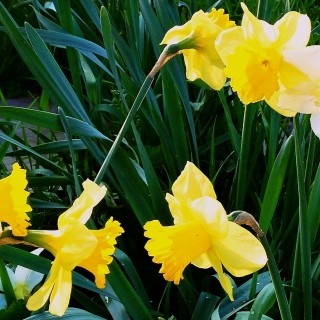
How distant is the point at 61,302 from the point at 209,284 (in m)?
0.82

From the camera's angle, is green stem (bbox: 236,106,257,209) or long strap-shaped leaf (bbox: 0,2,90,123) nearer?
green stem (bbox: 236,106,257,209)

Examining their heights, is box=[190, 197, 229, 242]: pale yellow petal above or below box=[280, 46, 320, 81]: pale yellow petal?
below

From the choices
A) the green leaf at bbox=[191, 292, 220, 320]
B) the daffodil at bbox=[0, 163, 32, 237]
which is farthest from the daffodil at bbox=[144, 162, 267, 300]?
the green leaf at bbox=[191, 292, 220, 320]

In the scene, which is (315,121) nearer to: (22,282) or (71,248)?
(71,248)

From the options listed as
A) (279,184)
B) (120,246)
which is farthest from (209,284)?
(279,184)

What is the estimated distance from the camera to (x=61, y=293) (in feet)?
2.22

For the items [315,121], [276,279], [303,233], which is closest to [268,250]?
[276,279]

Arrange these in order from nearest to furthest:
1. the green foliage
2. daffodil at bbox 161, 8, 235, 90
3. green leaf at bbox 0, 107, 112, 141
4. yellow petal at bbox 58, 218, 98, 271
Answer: yellow petal at bbox 58, 218, 98, 271
daffodil at bbox 161, 8, 235, 90
the green foliage
green leaf at bbox 0, 107, 112, 141

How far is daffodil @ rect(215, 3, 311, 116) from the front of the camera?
2.59 ft

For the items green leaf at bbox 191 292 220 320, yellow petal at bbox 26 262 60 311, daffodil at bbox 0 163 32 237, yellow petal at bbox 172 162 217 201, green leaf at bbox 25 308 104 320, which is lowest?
green leaf at bbox 191 292 220 320

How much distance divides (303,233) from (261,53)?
1.20 ft

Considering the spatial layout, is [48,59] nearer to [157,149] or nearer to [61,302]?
[157,149]

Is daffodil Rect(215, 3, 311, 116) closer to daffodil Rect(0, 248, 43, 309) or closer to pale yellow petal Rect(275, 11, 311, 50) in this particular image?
pale yellow petal Rect(275, 11, 311, 50)

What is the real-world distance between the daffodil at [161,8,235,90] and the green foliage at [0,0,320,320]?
14 centimetres
